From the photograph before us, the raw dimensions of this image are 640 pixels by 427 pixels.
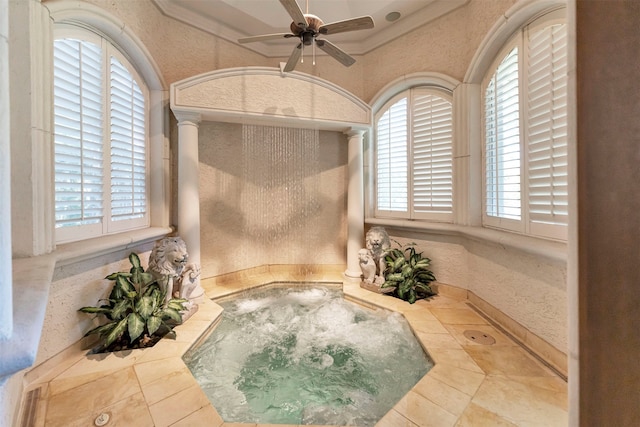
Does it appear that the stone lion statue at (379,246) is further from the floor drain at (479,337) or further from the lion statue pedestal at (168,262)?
the lion statue pedestal at (168,262)

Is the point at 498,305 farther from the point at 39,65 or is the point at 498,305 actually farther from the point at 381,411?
the point at 39,65

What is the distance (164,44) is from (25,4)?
151 centimetres

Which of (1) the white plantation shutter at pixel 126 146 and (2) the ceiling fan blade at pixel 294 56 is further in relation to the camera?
(1) the white plantation shutter at pixel 126 146

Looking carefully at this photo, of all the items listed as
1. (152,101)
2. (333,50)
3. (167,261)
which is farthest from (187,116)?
(333,50)

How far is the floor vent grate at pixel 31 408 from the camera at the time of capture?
126cm

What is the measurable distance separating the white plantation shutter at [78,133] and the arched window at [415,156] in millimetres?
3203

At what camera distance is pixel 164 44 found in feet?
9.44

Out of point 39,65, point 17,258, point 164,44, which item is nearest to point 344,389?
point 17,258

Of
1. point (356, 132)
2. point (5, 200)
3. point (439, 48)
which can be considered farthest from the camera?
point (356, 132)

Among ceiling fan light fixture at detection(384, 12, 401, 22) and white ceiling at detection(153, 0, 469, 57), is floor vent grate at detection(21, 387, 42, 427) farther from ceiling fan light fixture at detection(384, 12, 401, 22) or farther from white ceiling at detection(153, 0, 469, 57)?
ceiling fan light fixture at detection(384, 12, 401, 22)

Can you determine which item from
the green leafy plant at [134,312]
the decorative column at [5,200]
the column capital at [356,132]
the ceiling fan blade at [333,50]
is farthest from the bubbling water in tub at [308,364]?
the ceiling fan blade at [333,50]

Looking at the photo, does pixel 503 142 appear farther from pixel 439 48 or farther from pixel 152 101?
pixel 152 101

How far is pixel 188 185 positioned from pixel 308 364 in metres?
2.21

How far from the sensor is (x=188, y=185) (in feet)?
9.01
